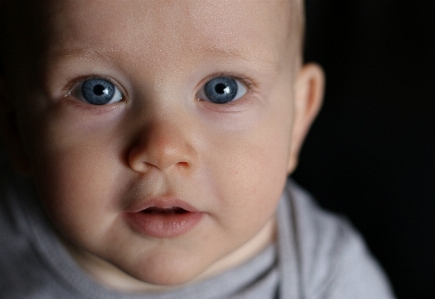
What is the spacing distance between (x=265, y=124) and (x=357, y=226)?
0.52m

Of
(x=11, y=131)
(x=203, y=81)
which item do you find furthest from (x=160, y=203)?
(x=11, y=131)

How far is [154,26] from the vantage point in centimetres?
71

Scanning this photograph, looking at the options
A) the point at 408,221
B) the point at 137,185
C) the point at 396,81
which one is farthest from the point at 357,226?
the point at 137,185

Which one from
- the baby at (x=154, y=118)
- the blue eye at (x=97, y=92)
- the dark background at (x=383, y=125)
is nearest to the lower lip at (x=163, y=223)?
the baby at (x=154, y=118)

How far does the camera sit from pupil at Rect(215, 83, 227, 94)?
784mm

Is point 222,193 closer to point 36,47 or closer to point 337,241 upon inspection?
point 36,47

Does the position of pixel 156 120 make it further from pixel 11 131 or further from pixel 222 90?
pixel 11 131

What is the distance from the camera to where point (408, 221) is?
1163 mm

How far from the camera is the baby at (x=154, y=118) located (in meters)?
0.72

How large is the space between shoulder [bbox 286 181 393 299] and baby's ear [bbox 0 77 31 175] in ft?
1.60

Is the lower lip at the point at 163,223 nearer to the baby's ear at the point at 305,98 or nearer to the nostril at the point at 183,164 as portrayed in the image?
the nostril at the point at 183,164

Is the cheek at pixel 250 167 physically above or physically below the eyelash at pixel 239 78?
below

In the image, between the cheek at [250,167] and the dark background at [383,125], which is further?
the dark background at [383,125]

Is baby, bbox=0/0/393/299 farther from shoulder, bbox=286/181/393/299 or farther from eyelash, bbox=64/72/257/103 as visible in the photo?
shoulder, bbox=286/181/393/299
